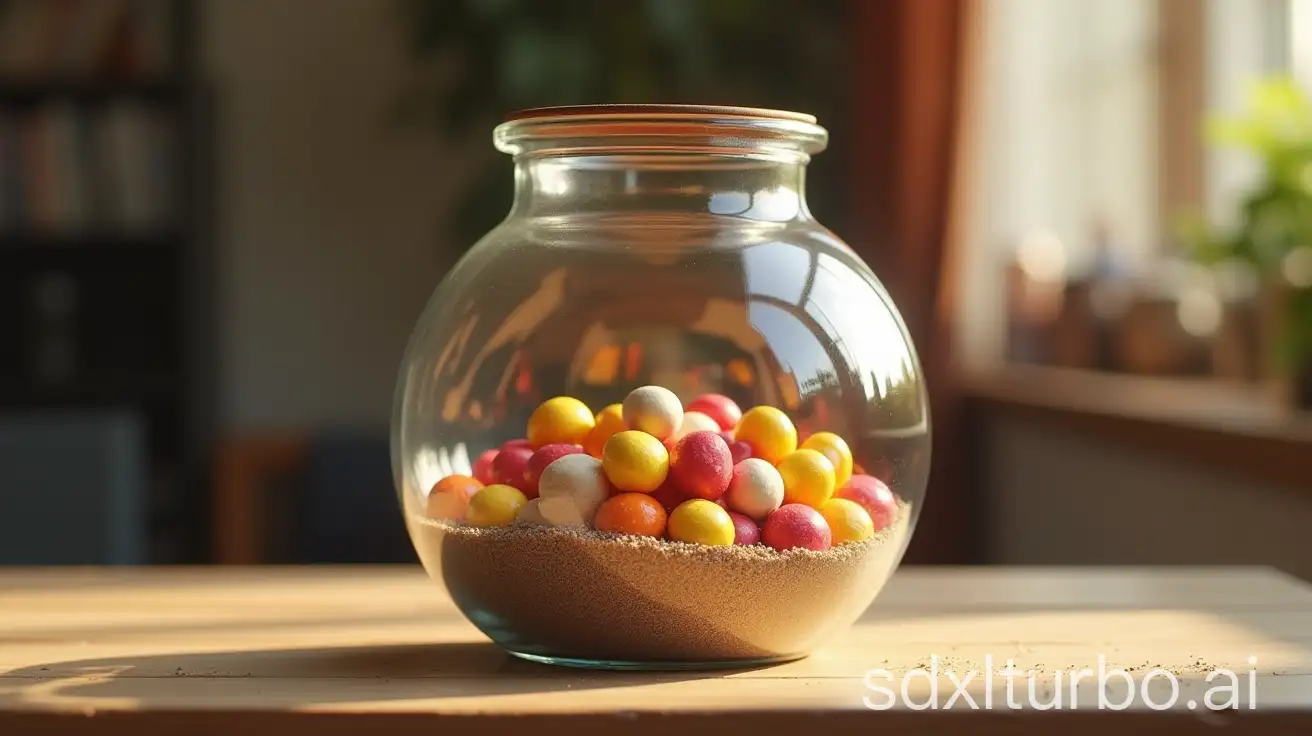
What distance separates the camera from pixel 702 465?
73cm

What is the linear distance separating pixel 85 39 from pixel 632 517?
3.31 metres

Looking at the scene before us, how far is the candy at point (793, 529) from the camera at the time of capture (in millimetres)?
734

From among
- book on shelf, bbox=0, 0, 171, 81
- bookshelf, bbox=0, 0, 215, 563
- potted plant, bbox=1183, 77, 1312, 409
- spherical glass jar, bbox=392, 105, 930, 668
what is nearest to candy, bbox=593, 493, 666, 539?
spherical glass jar, bbox=392, 105, 930, 668

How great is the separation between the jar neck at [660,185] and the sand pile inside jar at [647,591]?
0.18 m

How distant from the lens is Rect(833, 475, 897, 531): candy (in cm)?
78

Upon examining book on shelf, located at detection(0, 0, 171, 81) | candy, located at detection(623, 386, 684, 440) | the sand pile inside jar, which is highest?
book on shelf, located at detection(0, 0, 171, 81)

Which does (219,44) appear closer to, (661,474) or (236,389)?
(236,389)

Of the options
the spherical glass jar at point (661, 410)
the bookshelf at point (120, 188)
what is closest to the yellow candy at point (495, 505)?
the spherical glass jar at point (661, 410)

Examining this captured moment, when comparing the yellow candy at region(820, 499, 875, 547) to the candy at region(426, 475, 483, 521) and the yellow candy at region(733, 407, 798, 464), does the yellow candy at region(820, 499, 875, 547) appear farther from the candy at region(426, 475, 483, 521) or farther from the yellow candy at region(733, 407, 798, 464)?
the candy at region(426, 475, 483, 521)

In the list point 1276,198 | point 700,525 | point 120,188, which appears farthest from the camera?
point 120,188

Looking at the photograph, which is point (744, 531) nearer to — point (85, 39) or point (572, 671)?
point (572, 671)

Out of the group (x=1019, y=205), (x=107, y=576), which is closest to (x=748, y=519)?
(x=107, y=576)

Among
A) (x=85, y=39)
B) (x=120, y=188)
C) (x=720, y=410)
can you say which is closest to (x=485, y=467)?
(x=720, y=410)

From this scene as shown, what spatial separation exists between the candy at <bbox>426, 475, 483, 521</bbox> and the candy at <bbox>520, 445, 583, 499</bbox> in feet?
0.10
